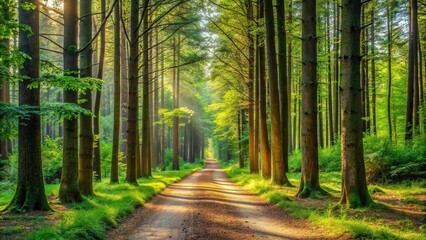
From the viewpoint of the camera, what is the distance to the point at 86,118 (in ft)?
33.8

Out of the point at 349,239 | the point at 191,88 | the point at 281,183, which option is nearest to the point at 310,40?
the point at 281,183

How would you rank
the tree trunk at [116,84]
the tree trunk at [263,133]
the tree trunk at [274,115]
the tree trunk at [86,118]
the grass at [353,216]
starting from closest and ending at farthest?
the grass at [353,216] < the tree trunk at [86,118] < the tree trunk at [274,115] < the tree trunk at [116,84] < the tree trunk at [263,133]

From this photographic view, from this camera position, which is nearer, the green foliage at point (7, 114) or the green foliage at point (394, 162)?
the green foliage at point (7, 114)

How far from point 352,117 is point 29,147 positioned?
24.1ft

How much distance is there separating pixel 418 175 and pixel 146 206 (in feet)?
29.3

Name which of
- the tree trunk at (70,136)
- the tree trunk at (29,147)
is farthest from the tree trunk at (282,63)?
the tree trunk at (29,147)

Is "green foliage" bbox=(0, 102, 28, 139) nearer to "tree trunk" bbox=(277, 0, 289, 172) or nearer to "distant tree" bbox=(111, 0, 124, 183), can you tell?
"distant tree" bbox=(111, 0, 124, 183)

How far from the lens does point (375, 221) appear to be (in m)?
6.26

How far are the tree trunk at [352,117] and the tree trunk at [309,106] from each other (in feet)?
7.49

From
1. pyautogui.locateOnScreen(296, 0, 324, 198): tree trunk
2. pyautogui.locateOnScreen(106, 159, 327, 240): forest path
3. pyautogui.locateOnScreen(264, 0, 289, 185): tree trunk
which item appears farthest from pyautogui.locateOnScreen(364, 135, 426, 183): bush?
pyautogui.locateOnScreen(106, 159, 327, 240): forest path

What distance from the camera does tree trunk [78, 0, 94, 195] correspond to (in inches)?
402

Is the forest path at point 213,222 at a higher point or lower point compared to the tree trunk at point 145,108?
lower

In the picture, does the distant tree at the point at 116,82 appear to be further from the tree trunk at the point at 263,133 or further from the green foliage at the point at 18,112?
the green foliage at the point at 18,112

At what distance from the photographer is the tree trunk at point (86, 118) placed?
10.2 m
